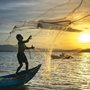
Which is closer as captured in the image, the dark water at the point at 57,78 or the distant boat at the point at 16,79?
the distant boat at the point at 16,79

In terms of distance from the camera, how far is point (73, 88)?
24.5m

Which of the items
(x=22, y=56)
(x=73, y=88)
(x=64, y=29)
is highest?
(x=64, y=29)

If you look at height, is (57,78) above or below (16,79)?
below

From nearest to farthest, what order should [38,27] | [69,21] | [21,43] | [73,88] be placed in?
[69,21]
[38,27]
[21,43]
[73,88]

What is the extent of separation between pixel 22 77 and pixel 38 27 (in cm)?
426

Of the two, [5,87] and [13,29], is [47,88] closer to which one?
[5,87]

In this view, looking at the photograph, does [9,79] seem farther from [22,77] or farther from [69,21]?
[69,21]

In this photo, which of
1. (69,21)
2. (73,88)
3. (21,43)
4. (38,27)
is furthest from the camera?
(73,88)

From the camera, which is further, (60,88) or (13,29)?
(60,88)

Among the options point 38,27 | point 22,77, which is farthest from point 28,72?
point 38,27

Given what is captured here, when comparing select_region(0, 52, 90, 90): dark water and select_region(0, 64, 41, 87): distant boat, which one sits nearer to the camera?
select_region(0, 64, 41, 87): distant boat

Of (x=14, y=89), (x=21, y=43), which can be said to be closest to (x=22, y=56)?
(x=21, y=43)

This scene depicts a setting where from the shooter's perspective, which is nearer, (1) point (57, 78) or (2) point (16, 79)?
(2) point (16, 79)

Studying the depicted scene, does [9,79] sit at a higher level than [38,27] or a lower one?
lower
